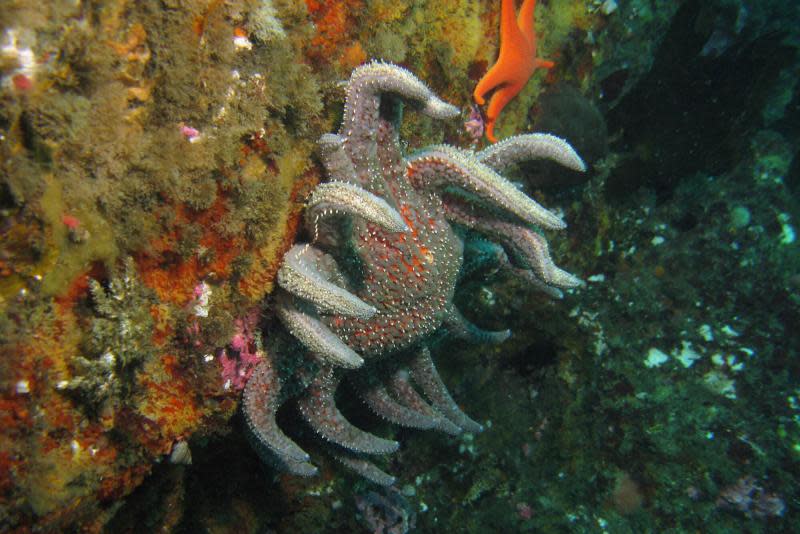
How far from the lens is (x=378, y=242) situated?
2875mm

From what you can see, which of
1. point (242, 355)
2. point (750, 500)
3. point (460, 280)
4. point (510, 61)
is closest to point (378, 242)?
point (242, 355)

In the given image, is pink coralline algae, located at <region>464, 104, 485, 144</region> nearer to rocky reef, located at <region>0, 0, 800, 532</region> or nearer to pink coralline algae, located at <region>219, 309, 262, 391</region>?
rocky reef, located at <region>0, 0, 800, 532</region>

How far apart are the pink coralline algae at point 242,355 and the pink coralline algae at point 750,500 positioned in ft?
18.2

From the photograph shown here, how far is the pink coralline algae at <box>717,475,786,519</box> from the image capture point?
5121mm

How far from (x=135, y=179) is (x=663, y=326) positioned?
5.84 meters

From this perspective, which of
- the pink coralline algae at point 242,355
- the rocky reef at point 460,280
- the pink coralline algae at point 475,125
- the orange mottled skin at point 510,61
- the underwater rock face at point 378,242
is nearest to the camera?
the rocky reef at point 460,280

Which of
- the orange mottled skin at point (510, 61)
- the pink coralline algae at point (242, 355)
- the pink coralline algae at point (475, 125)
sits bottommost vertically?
the pink coralline algae at point (242, 355)

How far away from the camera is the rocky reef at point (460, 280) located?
79.0 inches

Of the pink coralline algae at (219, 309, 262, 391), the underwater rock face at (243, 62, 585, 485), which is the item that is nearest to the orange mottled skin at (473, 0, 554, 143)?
the underwater rock face at (243, 62, 585, 485)

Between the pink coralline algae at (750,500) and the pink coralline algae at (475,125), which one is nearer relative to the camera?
the pink coralline algae at (475,125)

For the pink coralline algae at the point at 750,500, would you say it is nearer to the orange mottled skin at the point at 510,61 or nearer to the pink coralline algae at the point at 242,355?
the orange mottled skin at the point at 510,61

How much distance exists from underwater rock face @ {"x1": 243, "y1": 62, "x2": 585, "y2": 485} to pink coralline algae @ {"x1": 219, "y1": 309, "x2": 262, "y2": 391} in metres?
0.07

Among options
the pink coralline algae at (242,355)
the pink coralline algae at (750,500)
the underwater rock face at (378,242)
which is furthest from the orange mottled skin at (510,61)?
the pink coralline algae at (750,500)

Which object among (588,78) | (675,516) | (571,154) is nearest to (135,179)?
(571,154)
